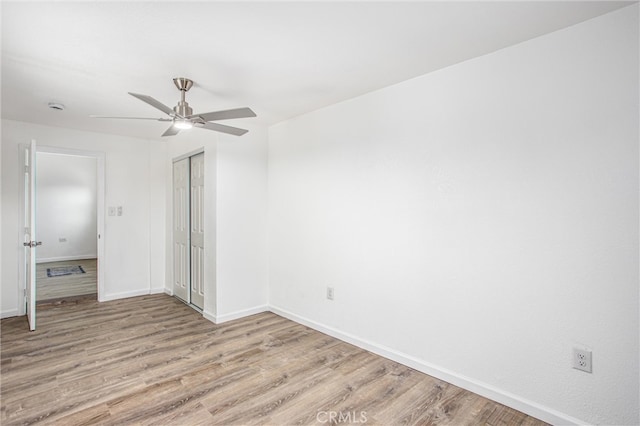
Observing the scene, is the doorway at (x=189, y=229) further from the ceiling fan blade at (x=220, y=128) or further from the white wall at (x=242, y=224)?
the ceiling fan blade at (x=220, y=128)

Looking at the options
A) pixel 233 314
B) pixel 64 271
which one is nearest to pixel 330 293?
pixel 233 314

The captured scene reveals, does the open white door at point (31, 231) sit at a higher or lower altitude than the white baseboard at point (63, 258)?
higher

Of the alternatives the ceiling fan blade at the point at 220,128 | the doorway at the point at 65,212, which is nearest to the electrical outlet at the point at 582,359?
the ceiling fan blade at the point at 220,128

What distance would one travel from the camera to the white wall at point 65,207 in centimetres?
743

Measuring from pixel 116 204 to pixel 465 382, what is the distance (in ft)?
15.7

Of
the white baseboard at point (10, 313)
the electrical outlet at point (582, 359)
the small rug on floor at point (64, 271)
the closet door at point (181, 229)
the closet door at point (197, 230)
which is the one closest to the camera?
the electrical outlet at point (582, 359)

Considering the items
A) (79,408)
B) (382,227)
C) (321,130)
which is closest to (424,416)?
(382,227)

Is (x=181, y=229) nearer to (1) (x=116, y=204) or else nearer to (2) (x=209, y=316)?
(1) (x=116, y=204)

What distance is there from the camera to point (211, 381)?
2.46 meters

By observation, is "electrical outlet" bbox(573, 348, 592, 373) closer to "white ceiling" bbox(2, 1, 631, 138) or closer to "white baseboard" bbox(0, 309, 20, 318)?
"white ceiling" bbox(2, 1, 631, 138)

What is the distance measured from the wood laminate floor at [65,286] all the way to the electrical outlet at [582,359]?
5531 millimetres

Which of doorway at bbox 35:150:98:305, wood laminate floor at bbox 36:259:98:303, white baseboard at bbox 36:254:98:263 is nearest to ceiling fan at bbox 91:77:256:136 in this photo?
wood laminate floor at bbox 36:259:98:303

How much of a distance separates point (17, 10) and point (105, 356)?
263cm

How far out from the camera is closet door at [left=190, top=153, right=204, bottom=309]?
4059mm
